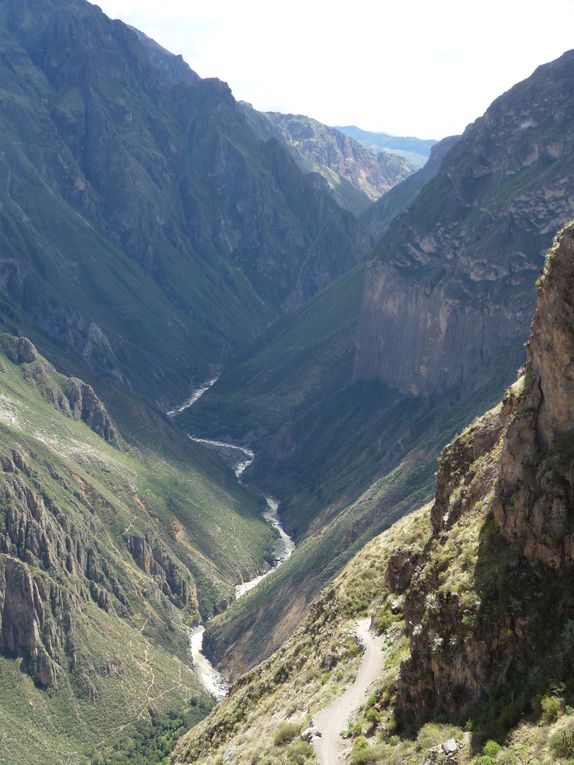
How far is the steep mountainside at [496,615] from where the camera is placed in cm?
3119

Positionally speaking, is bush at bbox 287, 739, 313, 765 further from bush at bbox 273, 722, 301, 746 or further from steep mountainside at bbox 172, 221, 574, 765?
bush at bbox 273, 722, 301, 746

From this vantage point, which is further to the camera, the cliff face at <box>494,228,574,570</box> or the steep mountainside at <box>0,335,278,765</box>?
the steep mountainside at <box>0,335,278,765</box>

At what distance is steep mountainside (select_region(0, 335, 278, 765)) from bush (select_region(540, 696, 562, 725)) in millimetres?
93417

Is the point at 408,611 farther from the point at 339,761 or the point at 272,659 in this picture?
the point at 272,659

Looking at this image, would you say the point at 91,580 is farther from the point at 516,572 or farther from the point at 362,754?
the point at 516,572

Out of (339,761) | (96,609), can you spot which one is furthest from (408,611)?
(96,609)

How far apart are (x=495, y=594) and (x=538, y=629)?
2311 millimetres

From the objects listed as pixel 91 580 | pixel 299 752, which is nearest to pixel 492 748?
pixel 299 752

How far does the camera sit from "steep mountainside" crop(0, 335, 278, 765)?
122688 millimetres

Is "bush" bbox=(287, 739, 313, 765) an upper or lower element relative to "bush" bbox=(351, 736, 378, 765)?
lower

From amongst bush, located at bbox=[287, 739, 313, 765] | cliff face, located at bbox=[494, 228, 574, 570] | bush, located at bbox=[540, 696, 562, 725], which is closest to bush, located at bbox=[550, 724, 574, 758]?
bush, located at bbox=[540, 696, 562, 725]

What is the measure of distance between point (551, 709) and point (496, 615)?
15.2 feet

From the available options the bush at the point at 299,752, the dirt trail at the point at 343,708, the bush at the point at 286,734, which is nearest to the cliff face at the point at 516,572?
the dirt trail at the point at 343,708

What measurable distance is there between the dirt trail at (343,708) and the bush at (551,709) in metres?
11.5
